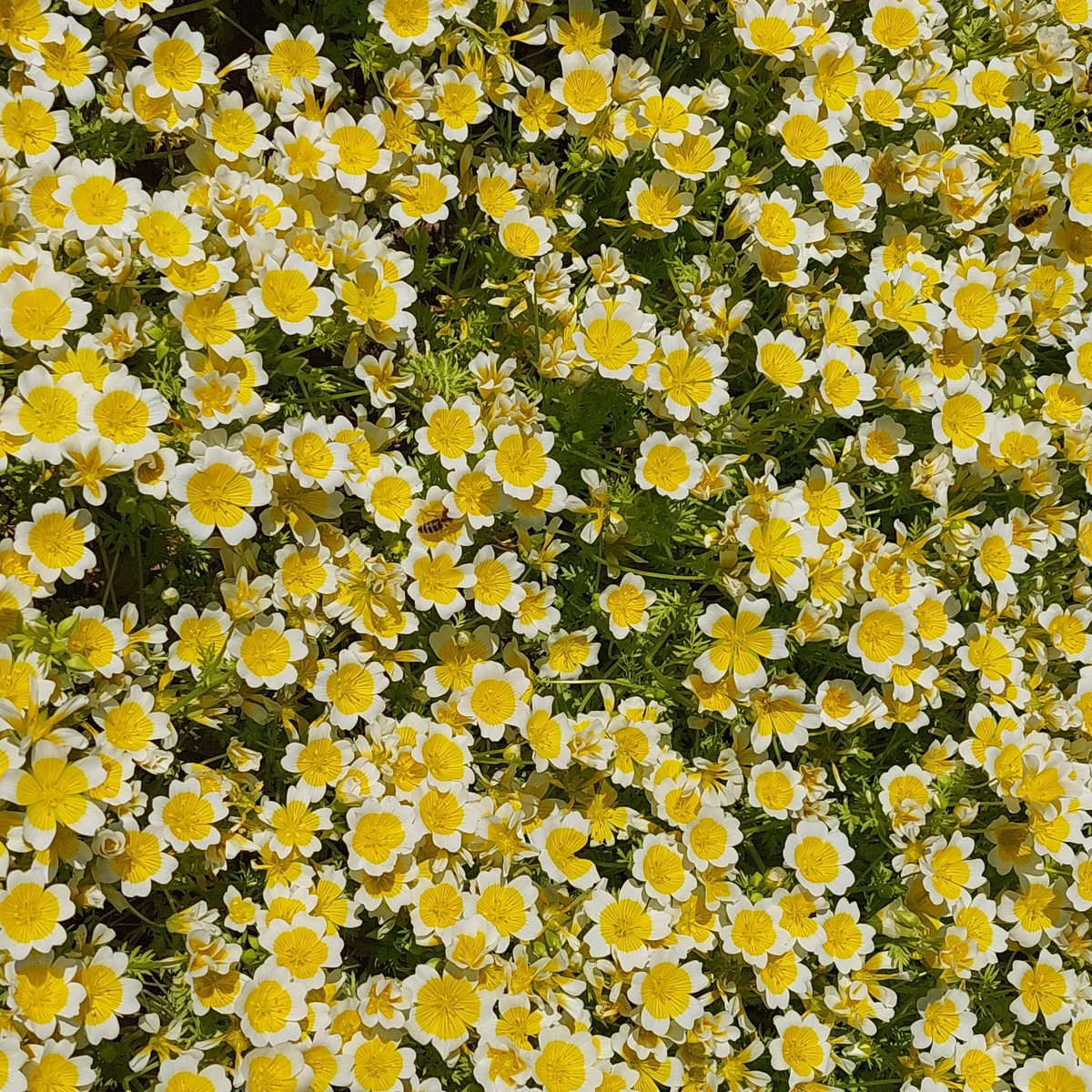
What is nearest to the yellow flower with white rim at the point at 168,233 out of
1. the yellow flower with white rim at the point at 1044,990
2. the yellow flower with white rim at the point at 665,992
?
the yellow flower with white rim at the point at 665,992

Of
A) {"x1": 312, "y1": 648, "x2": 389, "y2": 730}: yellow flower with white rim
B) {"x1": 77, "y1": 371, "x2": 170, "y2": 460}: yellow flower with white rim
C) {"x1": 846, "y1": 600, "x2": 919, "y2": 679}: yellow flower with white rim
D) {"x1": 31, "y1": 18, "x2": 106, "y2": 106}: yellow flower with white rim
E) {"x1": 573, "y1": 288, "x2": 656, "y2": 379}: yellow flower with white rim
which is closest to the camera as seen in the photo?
{"x1": 77, "y1": 371, "x2": 170, "y2": 460}: yellow flower with white rim

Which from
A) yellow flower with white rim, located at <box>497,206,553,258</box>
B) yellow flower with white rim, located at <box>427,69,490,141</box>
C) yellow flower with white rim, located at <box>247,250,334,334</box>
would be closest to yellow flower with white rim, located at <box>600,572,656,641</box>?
yellow flower with white rim, located at <box>497,206,553,258</box>

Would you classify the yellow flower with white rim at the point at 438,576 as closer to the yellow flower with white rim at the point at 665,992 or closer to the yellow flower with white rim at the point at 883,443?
the yellow flower with white rim at the point at 665,992

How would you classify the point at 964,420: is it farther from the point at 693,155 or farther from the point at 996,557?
the point at 693,155

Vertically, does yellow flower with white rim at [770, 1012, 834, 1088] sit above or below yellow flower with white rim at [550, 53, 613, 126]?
below

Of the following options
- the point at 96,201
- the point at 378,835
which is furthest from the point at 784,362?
the point at 96,201

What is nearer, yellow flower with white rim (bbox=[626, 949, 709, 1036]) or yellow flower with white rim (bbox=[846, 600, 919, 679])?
yellow flower with white rim (bbox=[626, 949, 709, 1036])

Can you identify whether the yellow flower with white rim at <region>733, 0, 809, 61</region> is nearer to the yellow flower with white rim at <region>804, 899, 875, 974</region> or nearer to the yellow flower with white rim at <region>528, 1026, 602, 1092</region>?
the yellow flower with white rim at <region>804, 899, 875, 974</region>
